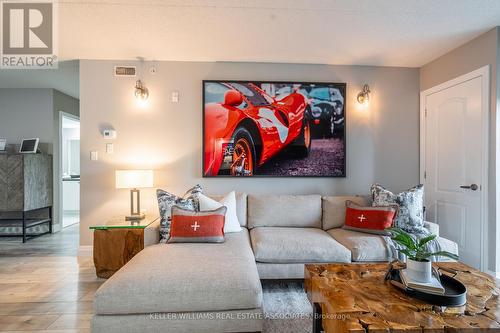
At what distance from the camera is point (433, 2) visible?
6.92 ft

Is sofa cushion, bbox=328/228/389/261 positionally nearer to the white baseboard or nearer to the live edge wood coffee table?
the live edge wood coffee table

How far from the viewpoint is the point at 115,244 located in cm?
255

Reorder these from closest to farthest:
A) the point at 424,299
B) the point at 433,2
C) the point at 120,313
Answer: the point at 424,299
the point at 120,313
the point at 433,2

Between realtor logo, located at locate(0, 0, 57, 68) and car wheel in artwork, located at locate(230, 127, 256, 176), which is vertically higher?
realtor logo, located at locate(0, 0, 57, 68)

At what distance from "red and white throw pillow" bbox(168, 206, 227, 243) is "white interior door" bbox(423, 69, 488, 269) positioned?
2539 mm

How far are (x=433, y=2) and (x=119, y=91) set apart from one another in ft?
10.8

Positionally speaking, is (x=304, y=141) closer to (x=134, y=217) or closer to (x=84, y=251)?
(x=134, y=217)

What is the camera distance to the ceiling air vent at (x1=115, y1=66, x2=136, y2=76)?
125 inches

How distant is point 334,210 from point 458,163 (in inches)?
55.9

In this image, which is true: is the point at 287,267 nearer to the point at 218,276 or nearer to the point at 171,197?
the point at 218,276

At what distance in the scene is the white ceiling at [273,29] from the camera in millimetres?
2150

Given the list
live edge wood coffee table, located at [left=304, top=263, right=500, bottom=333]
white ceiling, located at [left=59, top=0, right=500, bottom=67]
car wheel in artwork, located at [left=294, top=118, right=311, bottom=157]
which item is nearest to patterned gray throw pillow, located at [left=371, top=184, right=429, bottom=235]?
live edge wood coffee table, located at [left=304, top=263, right=500, bottom=333]

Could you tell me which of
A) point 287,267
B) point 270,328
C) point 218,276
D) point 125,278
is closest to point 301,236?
point 287,267

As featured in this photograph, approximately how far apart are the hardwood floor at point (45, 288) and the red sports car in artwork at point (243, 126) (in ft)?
5.56
